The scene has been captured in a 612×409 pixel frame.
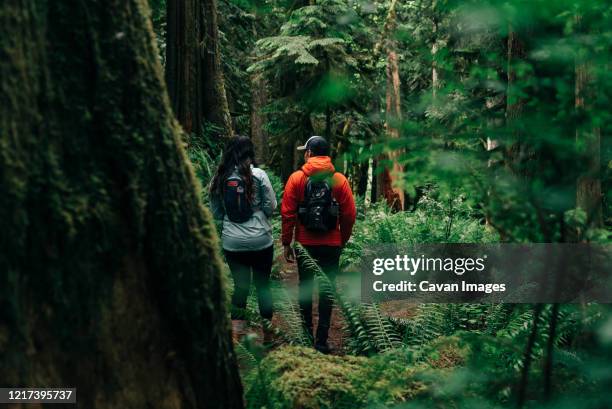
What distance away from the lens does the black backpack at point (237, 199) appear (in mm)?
6367

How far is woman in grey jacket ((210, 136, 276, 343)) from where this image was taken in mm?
6383

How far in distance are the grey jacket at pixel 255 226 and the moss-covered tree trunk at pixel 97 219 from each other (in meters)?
3.62

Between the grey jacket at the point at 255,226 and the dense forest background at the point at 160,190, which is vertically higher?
the dense forest background at the point at 160,190

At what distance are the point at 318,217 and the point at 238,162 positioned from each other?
974mm

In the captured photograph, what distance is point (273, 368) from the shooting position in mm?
4488

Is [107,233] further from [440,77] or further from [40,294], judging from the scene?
[440,77]

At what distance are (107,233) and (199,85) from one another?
37.1ft

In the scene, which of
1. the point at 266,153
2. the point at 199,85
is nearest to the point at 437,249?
the point at 199,85

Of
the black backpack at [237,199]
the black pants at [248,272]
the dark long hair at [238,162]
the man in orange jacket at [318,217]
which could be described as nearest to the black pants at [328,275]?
the man in orange jacket at [318,217]

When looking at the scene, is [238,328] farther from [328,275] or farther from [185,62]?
[185,62]

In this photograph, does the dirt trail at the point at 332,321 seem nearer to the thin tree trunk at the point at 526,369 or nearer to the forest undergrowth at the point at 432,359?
the forest undergrowth at the point at 432,359

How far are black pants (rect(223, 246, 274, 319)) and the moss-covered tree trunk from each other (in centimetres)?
373

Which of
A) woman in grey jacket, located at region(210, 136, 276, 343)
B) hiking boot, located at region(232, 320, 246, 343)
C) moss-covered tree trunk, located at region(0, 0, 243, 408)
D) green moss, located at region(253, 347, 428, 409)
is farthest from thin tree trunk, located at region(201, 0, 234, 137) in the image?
moss-covered tree trunk, located at region(0, 0, 243, 408)

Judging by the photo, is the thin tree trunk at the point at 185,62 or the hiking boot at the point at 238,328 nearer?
the hiking boot at the point at 238,328
